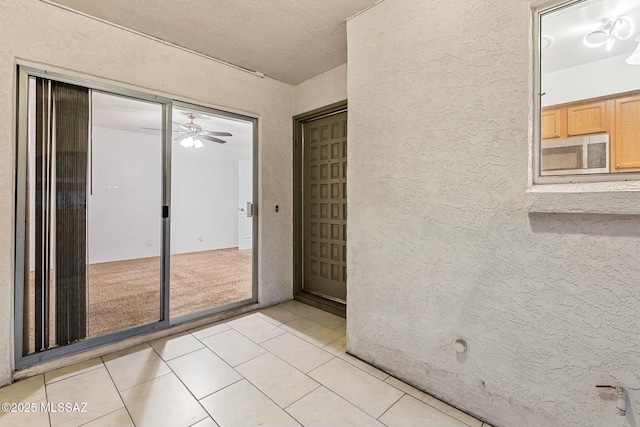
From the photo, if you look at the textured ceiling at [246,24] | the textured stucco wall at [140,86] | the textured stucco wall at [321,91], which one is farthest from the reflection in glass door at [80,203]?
the textured stucco wall at [321,91]

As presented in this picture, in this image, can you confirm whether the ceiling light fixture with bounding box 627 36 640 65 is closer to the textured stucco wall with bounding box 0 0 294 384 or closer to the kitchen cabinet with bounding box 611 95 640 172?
the kitchen cabinet with bounding box 611 95 640 172

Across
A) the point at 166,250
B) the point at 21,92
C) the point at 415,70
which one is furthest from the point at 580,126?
the point at 21,92

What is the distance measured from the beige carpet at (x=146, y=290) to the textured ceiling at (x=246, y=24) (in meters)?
1.97

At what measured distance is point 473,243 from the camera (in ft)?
5.12

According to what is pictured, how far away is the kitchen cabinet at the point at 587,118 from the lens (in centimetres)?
130

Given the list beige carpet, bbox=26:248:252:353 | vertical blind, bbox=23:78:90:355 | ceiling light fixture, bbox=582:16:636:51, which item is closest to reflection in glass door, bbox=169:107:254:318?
beige carpet, bbox=26:248:252:353

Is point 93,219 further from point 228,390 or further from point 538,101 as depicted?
point 538,101

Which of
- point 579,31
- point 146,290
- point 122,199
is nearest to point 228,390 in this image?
point 122,199

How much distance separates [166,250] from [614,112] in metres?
3.11

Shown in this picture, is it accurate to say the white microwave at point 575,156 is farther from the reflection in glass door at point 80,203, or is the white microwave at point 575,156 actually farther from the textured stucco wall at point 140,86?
the reflection in glass door at point 80,203

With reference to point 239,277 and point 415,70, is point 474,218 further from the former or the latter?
point 239,277

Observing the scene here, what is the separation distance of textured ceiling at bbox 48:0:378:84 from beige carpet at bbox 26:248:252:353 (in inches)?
77.6

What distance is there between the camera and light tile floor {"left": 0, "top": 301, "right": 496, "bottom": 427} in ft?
5.07

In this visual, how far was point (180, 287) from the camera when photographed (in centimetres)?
374
